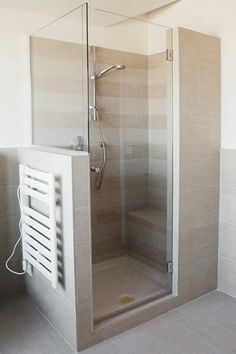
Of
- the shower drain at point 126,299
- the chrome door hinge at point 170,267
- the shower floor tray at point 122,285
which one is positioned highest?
the chrome door hinge at point 170,267

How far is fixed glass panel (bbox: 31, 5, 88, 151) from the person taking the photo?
2.25 meters

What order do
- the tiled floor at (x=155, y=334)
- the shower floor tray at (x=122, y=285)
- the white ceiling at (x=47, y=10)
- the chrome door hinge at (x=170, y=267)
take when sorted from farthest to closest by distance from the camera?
the chrome door hinge at (x=170, y=267) < the white ceiling at (x=47, y=10) < the shower floor tray at (x=122, y=285) < the tiled floor at (x=155, y=334)

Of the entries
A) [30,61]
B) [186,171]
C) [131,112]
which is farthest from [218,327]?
[30,61]

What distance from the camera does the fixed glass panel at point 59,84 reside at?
225 cm

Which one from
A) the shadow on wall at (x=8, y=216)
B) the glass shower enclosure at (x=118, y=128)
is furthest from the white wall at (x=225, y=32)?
the shadow on wall at (x=8, y=216)

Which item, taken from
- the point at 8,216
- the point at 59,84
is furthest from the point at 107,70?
the point at 8,216

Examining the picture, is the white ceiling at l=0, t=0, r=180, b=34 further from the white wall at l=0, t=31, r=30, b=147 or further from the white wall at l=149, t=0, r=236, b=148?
the white wall at l=149, t=0, r=236, b=148

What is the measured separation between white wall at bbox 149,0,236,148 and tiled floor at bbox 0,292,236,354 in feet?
3.99

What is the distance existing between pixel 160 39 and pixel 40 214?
5.02ft

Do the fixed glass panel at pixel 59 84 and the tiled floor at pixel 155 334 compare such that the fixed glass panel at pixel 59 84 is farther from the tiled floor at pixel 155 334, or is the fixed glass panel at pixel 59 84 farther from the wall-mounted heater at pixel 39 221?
the tiled floor at pixel 155 334

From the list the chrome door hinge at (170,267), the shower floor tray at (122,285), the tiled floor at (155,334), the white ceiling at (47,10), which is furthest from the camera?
the chrome door hinge at (170,267)

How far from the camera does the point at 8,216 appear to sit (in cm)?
255

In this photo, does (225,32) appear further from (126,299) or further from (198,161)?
(126,299)

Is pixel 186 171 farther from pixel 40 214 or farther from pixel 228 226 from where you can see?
pixel 40 214
